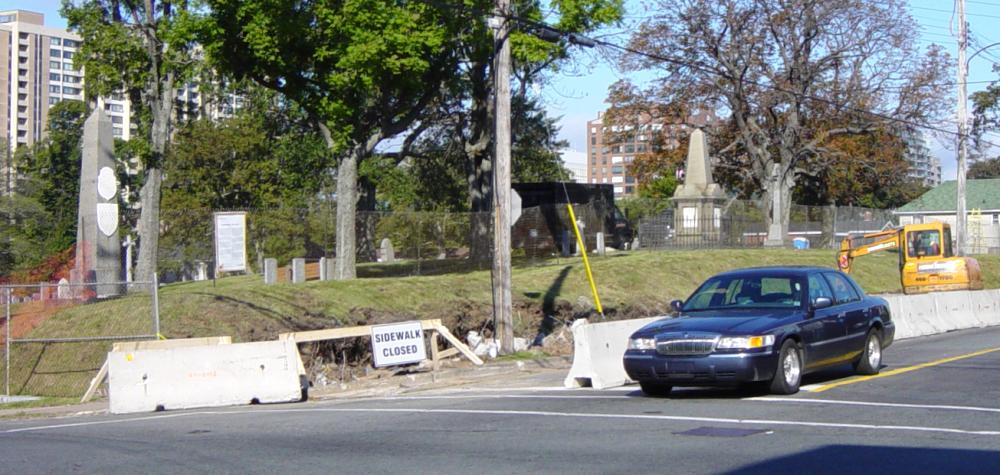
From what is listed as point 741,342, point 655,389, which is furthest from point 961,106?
point 741,342

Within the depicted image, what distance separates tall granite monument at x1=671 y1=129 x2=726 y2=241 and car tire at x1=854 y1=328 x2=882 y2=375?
2486 centimetres

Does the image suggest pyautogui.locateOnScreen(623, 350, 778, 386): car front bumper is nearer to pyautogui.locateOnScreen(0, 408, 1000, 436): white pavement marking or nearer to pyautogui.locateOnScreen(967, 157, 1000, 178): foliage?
pyautogui.locateOnScreen(0, 408, 1000, 436): white pavement marking

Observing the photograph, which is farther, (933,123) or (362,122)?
(933,123)

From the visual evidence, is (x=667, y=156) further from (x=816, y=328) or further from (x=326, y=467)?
(x=326, y=467)

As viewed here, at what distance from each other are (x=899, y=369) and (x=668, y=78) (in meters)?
39.9

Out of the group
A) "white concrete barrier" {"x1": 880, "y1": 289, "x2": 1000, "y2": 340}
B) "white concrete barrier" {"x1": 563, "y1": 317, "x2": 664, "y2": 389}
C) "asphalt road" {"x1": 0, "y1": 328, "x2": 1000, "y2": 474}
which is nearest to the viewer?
"asphalt road" {"x1": 0, "y1": 328, "x2": 1000, "y2": 474}

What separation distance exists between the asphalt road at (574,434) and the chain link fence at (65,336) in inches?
183

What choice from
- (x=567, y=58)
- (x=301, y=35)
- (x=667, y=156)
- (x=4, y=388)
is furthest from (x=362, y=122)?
(x=667, y=156)

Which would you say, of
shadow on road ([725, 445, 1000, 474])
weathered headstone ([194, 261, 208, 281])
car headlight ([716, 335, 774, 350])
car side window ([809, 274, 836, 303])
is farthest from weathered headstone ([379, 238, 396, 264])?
shadow on road ([725, 445, 1000, 474])

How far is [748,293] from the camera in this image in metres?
14.1

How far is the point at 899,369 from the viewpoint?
1638 cm

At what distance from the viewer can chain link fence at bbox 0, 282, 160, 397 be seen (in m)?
20.1

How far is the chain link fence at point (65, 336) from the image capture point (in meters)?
20.1

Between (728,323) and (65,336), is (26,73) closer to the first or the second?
(65,336)
